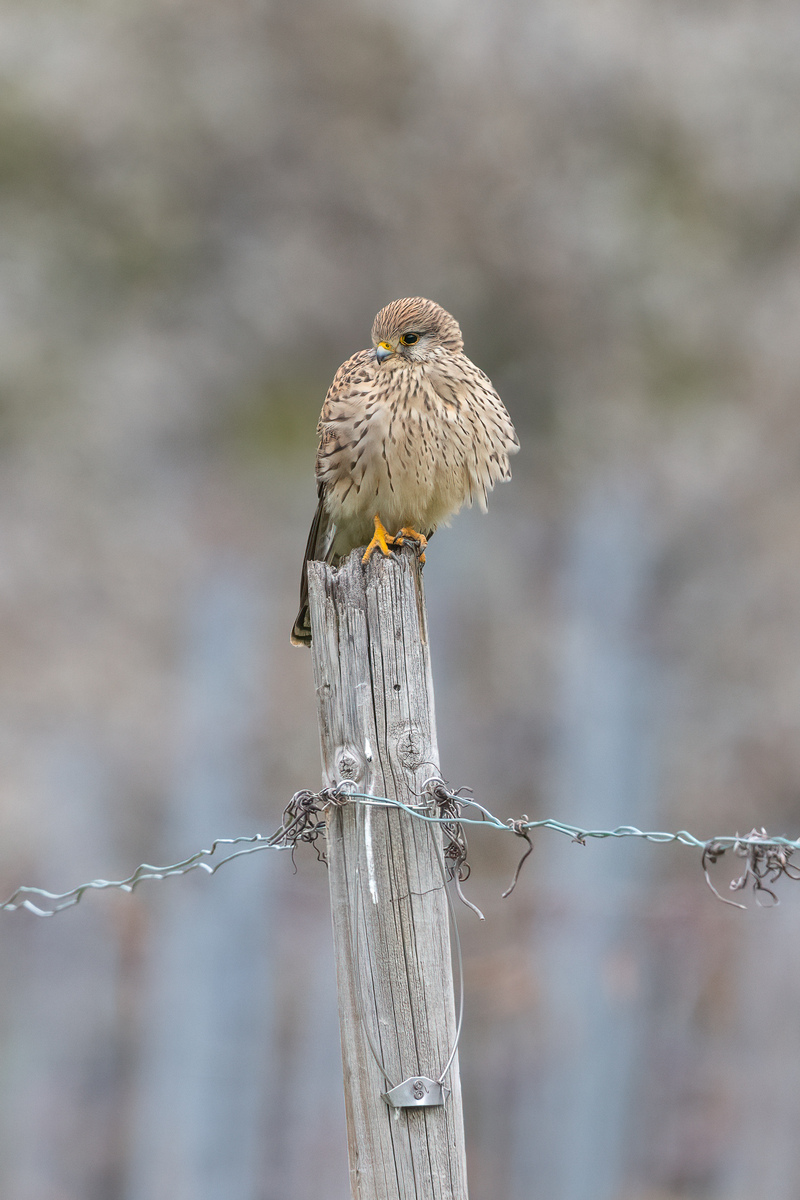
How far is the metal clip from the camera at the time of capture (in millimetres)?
1755

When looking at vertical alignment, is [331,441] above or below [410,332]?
below

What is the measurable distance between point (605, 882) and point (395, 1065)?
6.26 metres

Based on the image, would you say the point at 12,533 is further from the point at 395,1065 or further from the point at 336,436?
the point at 395,1065

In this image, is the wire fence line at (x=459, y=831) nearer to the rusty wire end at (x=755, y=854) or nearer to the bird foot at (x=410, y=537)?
the rusty wire end at (x=755, y=854)

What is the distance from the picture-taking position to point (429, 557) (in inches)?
309

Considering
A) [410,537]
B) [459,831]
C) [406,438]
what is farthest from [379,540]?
[459,831]

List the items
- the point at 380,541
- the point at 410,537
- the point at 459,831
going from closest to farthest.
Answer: the point at 459,831, the point at 380,541, the point at 410,537

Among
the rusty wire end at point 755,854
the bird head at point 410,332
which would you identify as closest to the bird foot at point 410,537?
the bird head at point 410,332

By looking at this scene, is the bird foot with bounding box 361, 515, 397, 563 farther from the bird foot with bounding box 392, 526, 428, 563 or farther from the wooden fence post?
the wooden fence post

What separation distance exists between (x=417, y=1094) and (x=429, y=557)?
617 centimetres

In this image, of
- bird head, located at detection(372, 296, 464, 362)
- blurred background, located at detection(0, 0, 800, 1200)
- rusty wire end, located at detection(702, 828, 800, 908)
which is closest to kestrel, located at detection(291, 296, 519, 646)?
bird head, located at detection(372, 296, 464, 362)

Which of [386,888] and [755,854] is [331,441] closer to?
[386,888]

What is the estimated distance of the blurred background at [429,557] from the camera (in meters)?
7.49

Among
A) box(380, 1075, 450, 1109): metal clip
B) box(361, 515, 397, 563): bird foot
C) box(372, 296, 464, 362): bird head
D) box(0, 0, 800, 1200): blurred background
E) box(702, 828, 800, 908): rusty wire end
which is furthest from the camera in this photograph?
box(0, 0, 800, 1200): blurred background
